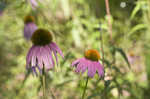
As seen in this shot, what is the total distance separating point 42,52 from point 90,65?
139mm

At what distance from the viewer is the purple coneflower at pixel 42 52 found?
0.49 m

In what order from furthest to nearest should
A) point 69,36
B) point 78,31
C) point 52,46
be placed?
point 69,36, point 78,31, point 52,46

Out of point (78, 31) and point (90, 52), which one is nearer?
point (90, 52)

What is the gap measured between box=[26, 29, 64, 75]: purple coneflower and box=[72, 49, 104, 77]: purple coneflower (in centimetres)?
7

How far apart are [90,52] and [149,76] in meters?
0.40

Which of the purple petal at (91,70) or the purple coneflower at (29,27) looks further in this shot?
the purple coneflower at (29,27)

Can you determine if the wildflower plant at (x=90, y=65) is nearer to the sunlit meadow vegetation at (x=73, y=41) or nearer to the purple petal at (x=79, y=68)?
the purple petal at (x=79, y=68)

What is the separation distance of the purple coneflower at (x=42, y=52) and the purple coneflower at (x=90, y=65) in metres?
0.07

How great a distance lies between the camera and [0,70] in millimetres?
1563

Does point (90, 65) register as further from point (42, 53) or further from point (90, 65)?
point (42, 53)

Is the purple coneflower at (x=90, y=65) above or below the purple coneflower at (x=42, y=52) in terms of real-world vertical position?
below

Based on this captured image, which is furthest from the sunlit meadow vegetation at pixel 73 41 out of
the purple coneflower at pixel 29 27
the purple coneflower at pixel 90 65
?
the purple coneflower at pixel 90 65

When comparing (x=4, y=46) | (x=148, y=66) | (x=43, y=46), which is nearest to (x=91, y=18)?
(x=148, y=66)

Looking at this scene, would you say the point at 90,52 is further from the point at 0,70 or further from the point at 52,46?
the point at 0,70
